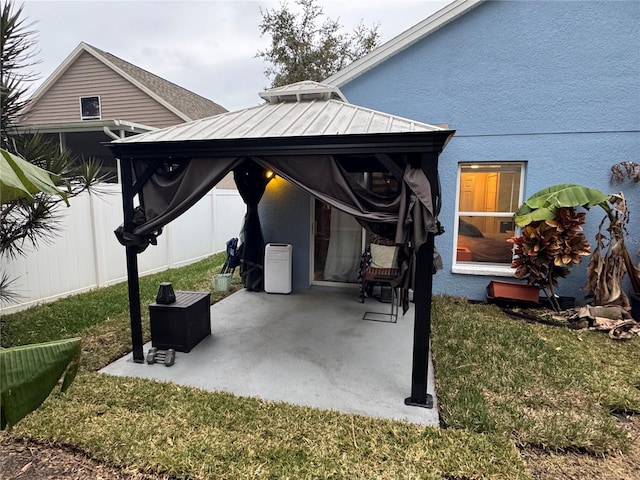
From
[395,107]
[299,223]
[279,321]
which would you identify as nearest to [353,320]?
[279,321]

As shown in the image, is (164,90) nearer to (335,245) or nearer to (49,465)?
(335,245)

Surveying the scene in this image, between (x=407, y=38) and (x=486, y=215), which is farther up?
(x=407, y=38)

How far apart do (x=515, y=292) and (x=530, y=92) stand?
3.41 meters

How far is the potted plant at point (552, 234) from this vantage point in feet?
16.8

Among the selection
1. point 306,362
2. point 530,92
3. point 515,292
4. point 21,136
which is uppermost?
point 530,92

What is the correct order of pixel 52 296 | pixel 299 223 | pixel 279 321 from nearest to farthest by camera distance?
pixel 279 321 < pixel 52 296 < pixel 299 223

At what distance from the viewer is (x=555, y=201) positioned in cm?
512

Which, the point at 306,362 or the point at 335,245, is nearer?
the point at 306,362

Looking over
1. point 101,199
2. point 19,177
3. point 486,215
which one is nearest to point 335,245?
point 486,215

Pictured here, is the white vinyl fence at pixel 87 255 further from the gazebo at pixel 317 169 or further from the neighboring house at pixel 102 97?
the neighboring house at pixel 102 97

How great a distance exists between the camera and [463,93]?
19.8ft

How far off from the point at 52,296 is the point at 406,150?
251 inches

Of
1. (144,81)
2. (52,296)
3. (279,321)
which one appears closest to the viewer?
(279,321)

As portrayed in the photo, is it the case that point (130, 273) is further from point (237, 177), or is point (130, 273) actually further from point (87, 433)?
point (237, 177)
